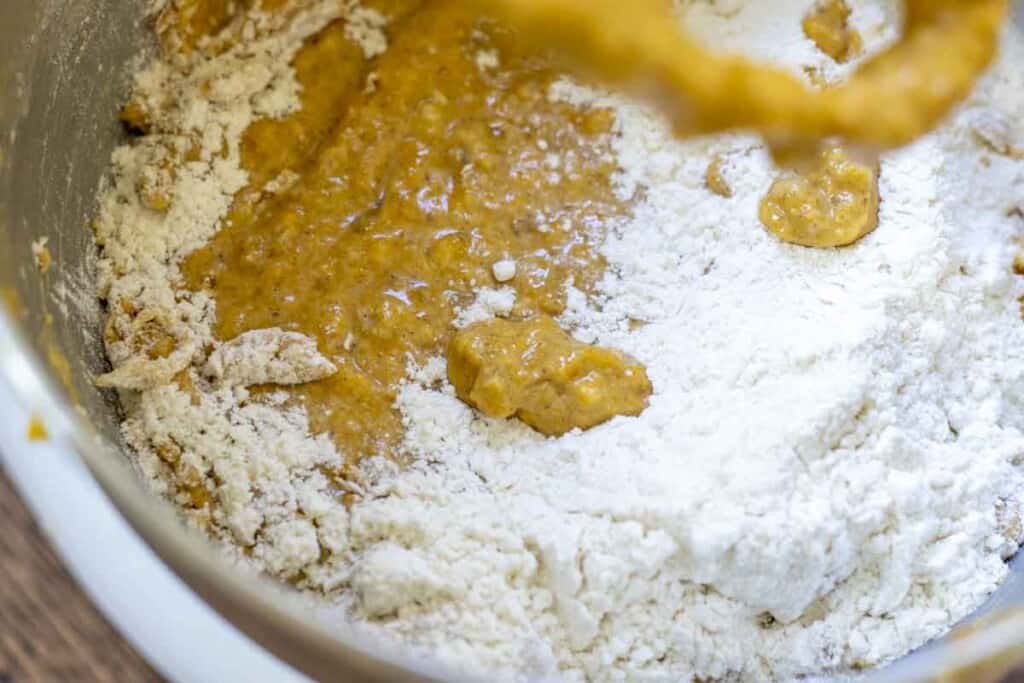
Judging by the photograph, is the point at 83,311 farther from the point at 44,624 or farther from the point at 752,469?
the point at 752,469

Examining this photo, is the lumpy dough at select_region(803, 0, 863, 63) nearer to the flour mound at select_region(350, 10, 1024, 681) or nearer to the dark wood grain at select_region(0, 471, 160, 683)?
the flour mound at select_region(350, 10, 1024, 681)

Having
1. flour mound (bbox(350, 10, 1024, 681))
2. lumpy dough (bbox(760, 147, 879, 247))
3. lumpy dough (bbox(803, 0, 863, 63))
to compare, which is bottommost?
flour mound (bbox(350, 10, 1024, 681))

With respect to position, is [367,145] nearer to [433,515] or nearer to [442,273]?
[442,273]

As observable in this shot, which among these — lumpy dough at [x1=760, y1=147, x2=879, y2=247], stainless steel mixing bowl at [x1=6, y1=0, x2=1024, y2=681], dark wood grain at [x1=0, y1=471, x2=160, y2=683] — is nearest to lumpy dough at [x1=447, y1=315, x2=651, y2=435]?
lumpy dough at [x1=760, y1=147, x2=879, y2=247]

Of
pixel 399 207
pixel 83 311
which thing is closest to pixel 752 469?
pixel 399 207

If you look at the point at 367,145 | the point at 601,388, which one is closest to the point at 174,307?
the point at 367,145

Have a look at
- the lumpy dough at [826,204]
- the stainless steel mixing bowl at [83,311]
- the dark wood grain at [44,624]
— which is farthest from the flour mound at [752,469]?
the dark wood grain at [44,624]
